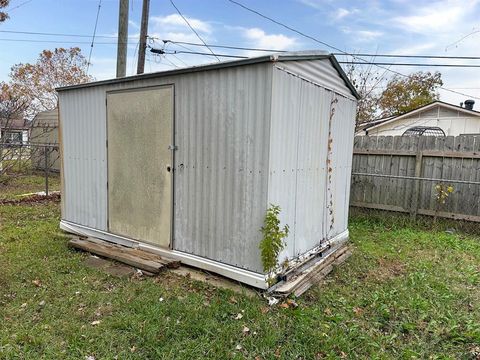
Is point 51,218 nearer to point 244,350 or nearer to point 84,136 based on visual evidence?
point 84,136

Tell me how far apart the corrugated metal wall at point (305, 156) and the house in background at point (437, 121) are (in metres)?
9.19

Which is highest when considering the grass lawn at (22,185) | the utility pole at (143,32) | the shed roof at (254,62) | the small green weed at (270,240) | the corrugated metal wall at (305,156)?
the utility pole at (143,32)

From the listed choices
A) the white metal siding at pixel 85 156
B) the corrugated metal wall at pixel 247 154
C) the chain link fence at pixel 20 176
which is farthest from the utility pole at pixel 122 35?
the chain link fence at pixel 20 176

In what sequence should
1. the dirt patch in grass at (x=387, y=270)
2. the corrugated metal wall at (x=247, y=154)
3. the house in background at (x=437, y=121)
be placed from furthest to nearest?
the house in background at (x=437, y=121)
the dirt patch in grass at (x=387, y=270)
the corrugated metal wall at (x=247, y=154)

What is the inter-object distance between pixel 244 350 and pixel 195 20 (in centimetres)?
1011

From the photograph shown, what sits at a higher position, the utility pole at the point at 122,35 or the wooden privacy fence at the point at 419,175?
the utility pole at the point at 122,35

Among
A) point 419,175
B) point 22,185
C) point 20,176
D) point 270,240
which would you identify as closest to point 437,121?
point 419,175

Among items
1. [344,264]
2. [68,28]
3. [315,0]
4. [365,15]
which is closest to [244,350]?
[344,264]

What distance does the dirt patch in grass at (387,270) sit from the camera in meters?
3.68

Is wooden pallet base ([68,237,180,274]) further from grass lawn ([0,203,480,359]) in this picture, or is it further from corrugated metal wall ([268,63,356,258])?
corrugated metal wall ([268,63,356,258])

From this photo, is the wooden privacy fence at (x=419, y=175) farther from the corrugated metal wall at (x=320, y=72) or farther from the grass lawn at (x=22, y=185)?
the grass lawn at (x=22, y=185)

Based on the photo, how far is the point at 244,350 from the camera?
89.9 inches

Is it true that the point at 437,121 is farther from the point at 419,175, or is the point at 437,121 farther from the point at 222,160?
the point at 222,160

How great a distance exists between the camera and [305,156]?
352 cm
